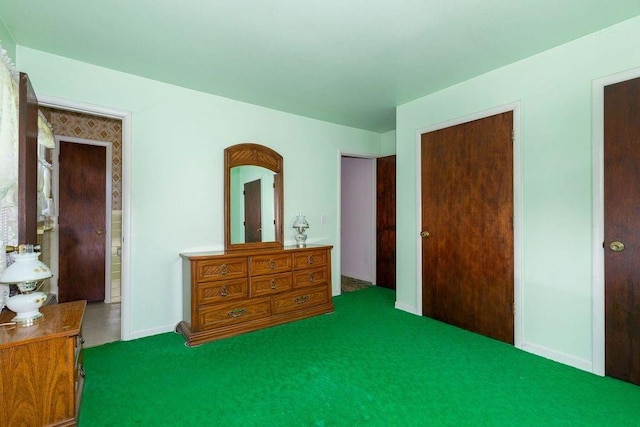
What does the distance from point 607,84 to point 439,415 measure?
2428mm

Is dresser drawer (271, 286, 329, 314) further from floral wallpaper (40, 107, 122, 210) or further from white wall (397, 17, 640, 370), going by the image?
floral wallpaper (40, 107, 122, 210)

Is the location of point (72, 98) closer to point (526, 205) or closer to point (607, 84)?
point (526, 205)

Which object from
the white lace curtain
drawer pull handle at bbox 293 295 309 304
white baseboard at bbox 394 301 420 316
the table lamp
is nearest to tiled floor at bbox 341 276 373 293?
white baseboard at bbox 394 301 420 316

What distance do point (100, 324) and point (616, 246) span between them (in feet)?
14.8

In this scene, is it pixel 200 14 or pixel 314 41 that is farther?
pixel 314 41

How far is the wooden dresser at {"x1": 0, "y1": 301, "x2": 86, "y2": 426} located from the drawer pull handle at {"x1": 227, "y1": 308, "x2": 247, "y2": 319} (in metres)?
1.34

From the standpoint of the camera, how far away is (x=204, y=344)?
8.81 feet

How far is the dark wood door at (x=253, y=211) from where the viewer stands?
344cm

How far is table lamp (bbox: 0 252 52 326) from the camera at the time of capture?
1.59m

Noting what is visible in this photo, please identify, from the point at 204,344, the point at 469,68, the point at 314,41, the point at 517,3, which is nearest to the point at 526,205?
the point at 469,68

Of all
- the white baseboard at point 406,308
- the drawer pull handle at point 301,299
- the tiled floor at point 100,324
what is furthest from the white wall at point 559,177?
the tiled floor at point 100,324

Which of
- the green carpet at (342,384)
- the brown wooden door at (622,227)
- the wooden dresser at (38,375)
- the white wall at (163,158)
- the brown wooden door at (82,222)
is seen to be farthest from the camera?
the brown wooden door at (82,222)

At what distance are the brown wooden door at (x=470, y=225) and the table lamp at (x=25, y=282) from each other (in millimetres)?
3104

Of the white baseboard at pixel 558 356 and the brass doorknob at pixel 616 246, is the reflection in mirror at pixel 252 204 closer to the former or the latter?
the white baseboard at pixel 558 356
